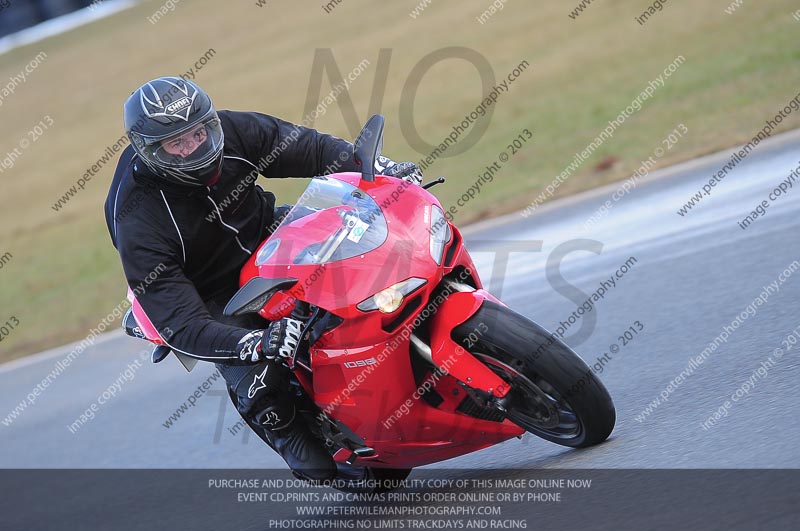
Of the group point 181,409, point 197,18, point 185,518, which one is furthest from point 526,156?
point 197,18

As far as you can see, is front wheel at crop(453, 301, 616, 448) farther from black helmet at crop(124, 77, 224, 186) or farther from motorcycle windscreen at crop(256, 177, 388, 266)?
black helmet at crop(124, 77, 224, 186)

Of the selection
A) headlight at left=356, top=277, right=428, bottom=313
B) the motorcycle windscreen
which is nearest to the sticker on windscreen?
the motorcycle windscreen

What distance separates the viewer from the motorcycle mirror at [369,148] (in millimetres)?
4312

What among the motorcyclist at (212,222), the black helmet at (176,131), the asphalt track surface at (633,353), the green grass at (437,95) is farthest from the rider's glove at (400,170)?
the green grass at (437,95)

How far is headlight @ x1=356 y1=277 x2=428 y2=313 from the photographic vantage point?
3.90 m

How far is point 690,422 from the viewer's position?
431cm

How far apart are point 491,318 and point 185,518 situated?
7.21 feet

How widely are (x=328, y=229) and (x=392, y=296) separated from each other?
0.40m

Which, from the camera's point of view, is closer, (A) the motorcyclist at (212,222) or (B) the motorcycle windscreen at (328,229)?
(B) the motorcycle windscreen at (328,229)

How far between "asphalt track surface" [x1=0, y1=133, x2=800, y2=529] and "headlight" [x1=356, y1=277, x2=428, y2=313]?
102cm

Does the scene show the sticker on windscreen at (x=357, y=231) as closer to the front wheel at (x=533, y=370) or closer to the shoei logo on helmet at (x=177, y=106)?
the front wheel at (x=533, y=370)

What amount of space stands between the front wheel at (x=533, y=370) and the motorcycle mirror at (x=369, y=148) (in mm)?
752

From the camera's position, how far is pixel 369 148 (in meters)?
4.35

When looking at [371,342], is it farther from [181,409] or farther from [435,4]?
[435,4]
